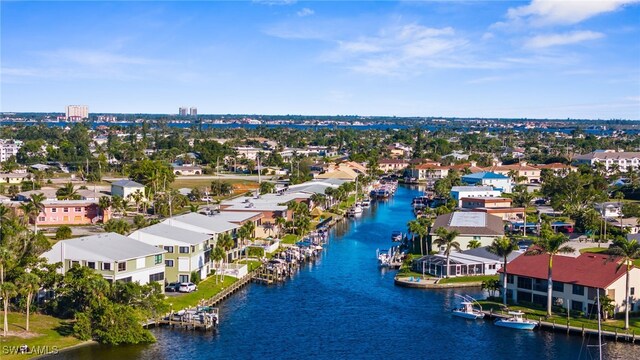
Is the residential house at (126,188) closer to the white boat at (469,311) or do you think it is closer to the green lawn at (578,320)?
the white boat at (469,311)

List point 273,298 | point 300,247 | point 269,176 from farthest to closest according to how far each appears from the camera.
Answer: point 269,176
point 300,247
point 273,298

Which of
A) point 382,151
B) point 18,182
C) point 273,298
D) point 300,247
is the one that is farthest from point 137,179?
point 382,151

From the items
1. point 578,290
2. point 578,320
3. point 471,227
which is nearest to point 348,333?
point 578,320

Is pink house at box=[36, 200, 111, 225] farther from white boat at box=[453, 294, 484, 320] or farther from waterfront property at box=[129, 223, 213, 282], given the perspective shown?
white boat at box=[453, 294, 484, 320]

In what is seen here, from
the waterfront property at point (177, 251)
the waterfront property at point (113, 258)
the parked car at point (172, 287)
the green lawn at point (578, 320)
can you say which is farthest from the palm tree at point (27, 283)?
the green lawn at point (578, 320)

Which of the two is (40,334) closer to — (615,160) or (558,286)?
(558,286)

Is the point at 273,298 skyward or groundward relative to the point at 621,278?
groundward

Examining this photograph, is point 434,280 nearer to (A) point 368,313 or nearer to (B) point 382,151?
(A) point 368,313
